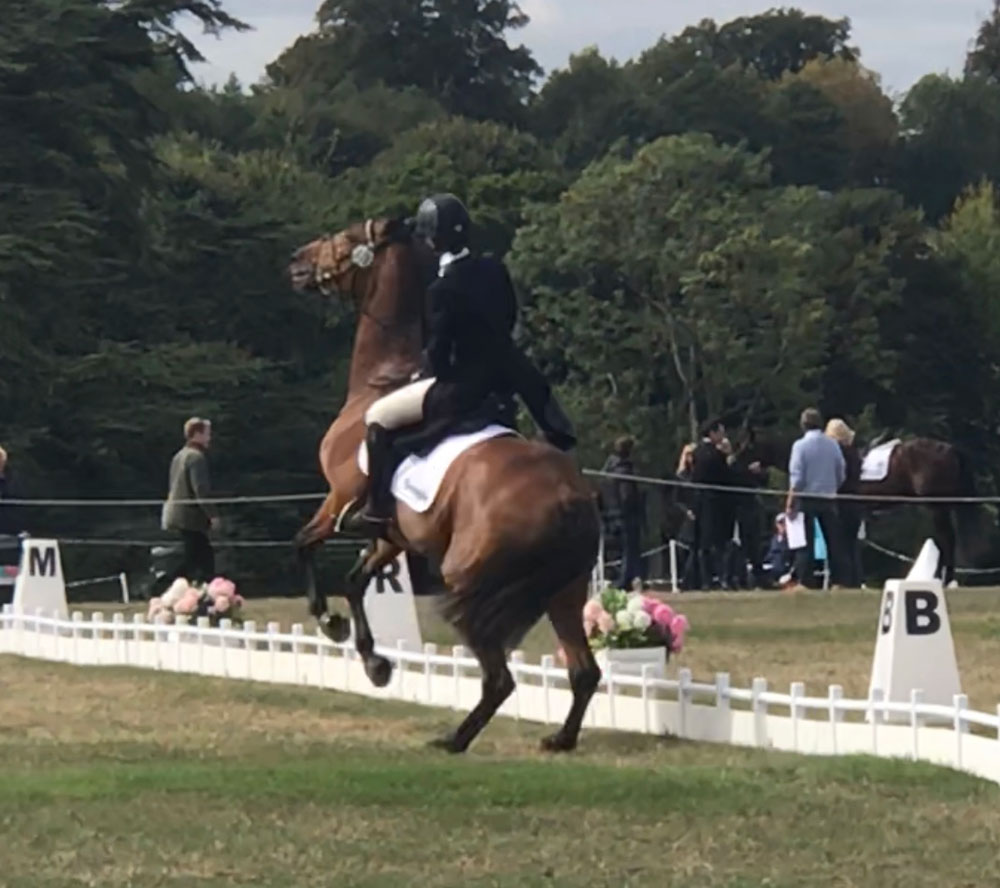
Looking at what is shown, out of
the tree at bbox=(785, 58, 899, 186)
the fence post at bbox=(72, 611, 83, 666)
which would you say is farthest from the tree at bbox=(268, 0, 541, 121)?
the fence post at bbox=(72, 611, 83, 666)

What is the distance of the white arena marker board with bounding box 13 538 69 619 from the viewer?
21.3 metres

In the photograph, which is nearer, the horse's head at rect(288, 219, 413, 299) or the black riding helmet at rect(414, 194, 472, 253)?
the black riding helmet at rect(414, 194, 472, 253)

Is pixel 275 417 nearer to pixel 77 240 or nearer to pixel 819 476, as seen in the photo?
pixel 77 240

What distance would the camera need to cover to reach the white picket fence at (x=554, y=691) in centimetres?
1198

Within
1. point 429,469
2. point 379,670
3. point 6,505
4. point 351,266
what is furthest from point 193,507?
point 429,469

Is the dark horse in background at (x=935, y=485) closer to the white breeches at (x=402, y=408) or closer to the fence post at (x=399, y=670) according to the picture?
the fence post at (x=399, y=670)

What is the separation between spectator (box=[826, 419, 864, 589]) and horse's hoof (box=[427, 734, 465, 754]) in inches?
525

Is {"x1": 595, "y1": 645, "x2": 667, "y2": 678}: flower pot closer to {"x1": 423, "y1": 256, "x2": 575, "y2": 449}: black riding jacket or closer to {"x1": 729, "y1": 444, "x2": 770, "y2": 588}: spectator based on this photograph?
{"x1": 423, "y1": 256, "x2": 575, "y2": 449}: black riding jacket

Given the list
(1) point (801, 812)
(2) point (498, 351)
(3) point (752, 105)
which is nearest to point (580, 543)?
(2) point (498, 351)

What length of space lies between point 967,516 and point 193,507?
9.45 m

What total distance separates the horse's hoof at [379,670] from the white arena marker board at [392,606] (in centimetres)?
169

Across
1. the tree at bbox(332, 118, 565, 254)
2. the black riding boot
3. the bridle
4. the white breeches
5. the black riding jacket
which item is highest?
the tree at bbox(332, 118, 565, 254)

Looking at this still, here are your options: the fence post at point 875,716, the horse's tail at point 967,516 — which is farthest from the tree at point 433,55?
the fence post at point 875,716

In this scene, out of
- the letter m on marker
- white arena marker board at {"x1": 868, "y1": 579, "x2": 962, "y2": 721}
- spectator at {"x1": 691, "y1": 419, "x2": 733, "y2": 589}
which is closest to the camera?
white arena marker board at {"x1": 868, "y1": 579, "x2": 962, "y2": 721}
